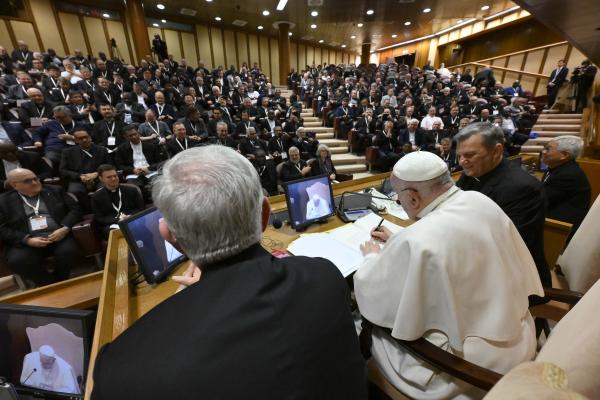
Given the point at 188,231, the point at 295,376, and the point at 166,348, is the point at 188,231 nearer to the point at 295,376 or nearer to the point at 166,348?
the point at 166,348

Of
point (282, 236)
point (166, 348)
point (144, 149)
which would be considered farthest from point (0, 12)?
point (166, 348)

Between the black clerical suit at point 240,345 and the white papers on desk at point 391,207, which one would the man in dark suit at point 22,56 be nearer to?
the white papers on desk at point 391,207

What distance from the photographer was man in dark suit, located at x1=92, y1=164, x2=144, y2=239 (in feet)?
8.55

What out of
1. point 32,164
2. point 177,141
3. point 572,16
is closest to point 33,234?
point 32,164

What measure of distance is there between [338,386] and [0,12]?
45.7 ft

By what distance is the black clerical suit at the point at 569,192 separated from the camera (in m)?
2.18

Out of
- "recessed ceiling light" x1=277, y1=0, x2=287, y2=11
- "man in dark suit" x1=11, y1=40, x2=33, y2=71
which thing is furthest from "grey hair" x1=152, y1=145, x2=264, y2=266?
"recessed ceiling light" x1=277, y1=0, x2=287, y2=11

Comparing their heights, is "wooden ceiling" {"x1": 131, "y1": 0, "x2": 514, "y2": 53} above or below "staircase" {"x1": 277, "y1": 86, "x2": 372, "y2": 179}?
above

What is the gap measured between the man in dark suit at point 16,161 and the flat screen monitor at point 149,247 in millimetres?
2670

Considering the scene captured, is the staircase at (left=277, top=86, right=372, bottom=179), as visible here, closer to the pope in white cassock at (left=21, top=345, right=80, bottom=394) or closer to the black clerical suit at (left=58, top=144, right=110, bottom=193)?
the black clerical suit at (left=58, top=144, right=110, bottom=193)

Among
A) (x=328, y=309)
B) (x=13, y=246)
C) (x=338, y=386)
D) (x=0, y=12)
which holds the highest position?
(x=0, y=12)

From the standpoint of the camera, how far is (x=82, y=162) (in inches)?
136

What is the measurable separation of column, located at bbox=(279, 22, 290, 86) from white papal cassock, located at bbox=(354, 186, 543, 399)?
13.9 m

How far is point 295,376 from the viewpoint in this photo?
0.51m
